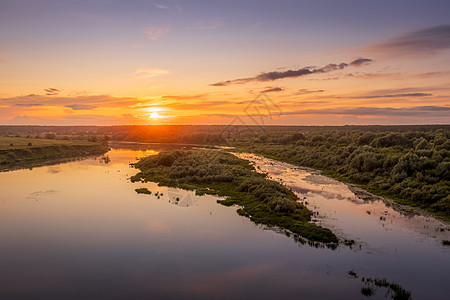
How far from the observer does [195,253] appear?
18406 millimetres

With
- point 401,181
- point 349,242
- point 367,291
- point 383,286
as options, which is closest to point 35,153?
point 349,242

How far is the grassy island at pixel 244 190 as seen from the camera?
2230cm

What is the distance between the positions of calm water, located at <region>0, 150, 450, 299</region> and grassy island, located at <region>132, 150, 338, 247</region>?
61.5 inches

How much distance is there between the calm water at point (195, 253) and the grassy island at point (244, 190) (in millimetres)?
1562

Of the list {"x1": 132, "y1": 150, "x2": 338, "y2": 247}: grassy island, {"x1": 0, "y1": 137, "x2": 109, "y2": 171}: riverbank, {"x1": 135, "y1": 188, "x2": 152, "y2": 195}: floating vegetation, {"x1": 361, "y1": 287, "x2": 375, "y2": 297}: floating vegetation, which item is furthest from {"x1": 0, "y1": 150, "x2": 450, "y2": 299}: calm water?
{"x1": 0, "y1": 137, "x2": 109, "y2": 171}: riverbank

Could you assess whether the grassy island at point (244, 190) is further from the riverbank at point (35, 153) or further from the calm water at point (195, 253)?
the riverbank at point (35, 153)

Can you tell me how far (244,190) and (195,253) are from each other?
1695 cm

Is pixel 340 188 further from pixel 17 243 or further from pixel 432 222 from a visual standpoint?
pixel 17 243

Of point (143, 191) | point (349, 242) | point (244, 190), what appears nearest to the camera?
point (349, 242)

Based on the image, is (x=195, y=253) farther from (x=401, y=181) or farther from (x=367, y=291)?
(x=401, y=181)

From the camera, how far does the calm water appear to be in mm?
14336

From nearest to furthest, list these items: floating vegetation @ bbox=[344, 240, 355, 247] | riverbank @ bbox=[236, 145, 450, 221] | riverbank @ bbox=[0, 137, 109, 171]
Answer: floating vegetation @ bbox=[344, 240, 355, 247]
riverbank @ bbox=[236, 145, 450, 221]
riverbank @ bbox=[0, 137, 109, 171]

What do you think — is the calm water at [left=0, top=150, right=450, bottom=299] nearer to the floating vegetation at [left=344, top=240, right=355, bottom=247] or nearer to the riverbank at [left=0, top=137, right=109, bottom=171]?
the floating vegetation at [left=344, top=240, right=355, bottom=247]

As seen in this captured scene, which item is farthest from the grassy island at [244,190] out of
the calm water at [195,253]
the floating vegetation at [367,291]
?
the floating vegetation at [367,291]
